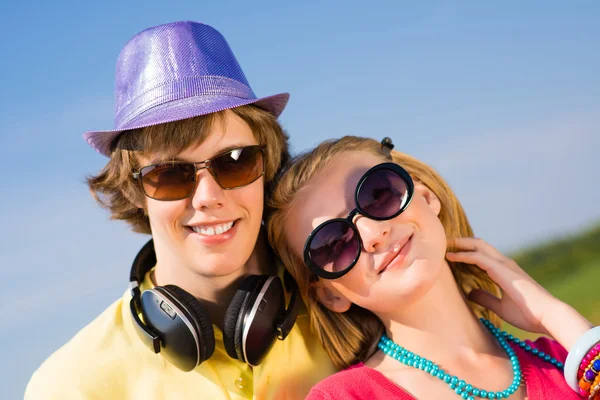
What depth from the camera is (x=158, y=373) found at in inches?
114

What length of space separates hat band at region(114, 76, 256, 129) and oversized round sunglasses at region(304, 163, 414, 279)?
30.9 inches

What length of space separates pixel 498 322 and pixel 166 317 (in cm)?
173

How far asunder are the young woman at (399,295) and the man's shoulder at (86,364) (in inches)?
35.6

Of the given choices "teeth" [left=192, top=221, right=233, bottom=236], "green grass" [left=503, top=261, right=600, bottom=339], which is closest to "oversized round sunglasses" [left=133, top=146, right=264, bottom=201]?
"teeth" [left=192, top=221, right=233, bottom=236]

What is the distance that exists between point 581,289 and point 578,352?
8.04 m

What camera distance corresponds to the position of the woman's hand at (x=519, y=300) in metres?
2.77

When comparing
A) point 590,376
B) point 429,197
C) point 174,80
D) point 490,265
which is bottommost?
point 590,376

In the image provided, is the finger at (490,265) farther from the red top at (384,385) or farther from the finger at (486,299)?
the red top at (384,385)

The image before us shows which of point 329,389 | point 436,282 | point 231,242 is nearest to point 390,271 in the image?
point 436,282

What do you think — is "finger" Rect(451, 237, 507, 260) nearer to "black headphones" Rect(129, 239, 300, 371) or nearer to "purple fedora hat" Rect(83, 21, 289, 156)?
"black headphones" Rect(129, 239, 300, 371)

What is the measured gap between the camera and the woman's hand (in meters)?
2.77

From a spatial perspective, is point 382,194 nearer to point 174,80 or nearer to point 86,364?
point 174,80

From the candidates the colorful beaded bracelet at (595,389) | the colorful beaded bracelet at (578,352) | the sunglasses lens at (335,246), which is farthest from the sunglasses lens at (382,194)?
the colorful beaded bracelet at (595,389)

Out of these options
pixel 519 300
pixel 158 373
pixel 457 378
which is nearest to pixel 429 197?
pixel 519 300
